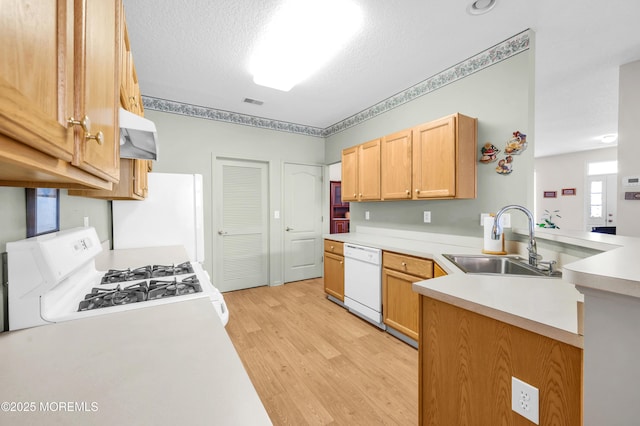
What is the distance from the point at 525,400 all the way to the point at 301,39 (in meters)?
2.48

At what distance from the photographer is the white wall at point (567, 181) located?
640cm

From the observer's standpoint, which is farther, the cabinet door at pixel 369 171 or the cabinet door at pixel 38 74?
the cabinet door at pixel 369 171

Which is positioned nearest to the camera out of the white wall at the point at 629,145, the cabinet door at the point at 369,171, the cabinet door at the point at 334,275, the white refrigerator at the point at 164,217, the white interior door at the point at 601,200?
the white wall at the point at 629,145

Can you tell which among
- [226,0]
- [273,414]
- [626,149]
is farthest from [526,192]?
[226,0]

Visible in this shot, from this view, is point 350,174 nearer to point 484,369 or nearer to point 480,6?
point 480,6

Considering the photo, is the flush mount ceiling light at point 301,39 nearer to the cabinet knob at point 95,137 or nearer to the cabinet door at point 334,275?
the cabinet knob at point 95,137

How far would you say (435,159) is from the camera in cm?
241

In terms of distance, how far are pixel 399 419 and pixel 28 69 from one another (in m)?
2.06

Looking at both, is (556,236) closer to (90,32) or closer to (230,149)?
(90,32)

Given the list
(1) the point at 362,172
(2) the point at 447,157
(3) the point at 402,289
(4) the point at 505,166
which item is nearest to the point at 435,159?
(2) the point at 447,157

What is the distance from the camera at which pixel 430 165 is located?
2.46 meters

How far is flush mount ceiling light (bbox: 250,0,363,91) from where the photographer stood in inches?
71.1

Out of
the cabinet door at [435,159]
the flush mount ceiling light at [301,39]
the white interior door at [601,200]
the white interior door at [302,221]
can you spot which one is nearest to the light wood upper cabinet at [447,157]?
the cabinet door at [435,159]

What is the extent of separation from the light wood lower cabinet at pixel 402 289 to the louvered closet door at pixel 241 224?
216 centimetres
